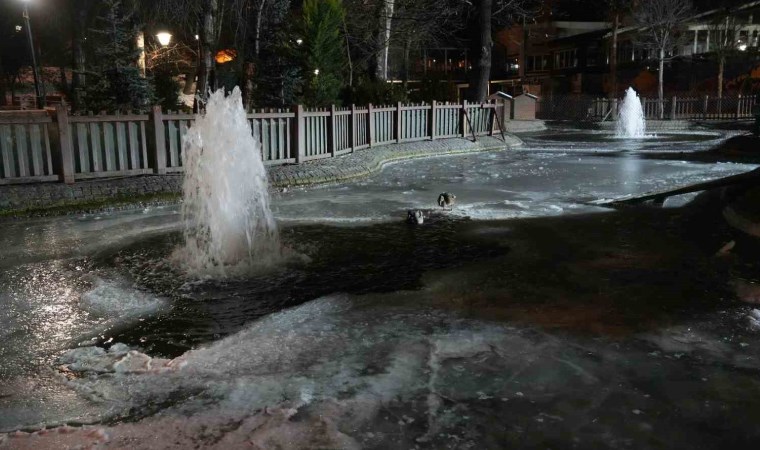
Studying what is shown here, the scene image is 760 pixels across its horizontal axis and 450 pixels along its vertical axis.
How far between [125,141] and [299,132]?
14.1 ft

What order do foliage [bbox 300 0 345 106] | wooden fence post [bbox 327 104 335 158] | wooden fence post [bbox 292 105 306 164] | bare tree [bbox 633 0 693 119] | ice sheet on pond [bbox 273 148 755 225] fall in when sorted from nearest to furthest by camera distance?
1. ice sheet on pond [bbox 273 148 755 225]
2. wooden fence post [bbox 292 105 306 164]
3. wooden fence post [bbox 327 104 335 158]
4. foliage [bbox 300 0 345 106]
5. bare tree [bbox 633 0 693 119]

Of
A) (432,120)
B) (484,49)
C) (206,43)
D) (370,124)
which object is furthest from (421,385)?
(484,49)

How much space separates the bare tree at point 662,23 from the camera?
128ft

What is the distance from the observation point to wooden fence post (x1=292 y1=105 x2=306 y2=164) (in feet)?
52.5

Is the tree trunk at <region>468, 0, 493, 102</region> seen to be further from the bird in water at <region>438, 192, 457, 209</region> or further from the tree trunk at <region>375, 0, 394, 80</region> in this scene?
the bird in water at <region>438, 192, 457, 209</region>

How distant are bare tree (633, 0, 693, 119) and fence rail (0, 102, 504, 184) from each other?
2797cm

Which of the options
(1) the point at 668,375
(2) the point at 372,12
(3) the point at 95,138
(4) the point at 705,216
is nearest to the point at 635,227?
(4) the point at 705,216

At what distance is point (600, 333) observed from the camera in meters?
5.74

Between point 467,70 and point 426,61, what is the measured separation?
4759 millimetres

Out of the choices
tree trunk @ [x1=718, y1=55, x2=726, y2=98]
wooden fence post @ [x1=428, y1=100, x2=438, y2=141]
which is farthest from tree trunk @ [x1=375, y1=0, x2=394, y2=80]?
tree trunk @ [x1=718, y1=55, x2=726, y2=98]

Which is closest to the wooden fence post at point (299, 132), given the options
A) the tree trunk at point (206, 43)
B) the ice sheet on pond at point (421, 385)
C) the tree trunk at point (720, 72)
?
the tree trunk at point (206, 43)

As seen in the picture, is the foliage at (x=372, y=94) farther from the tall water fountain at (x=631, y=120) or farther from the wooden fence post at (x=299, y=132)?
the tall water fountain at (x=631, y=120)

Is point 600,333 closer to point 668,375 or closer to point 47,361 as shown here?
point 668,375

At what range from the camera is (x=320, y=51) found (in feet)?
66.2
